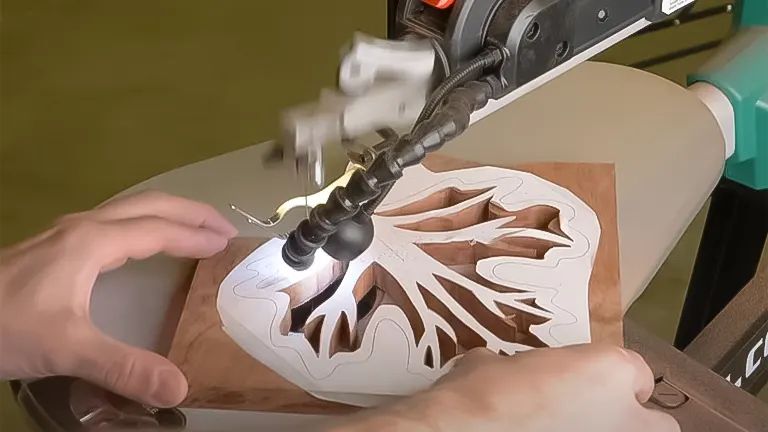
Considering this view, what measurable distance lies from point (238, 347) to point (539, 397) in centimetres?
19

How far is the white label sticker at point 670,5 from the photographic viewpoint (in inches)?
26.0

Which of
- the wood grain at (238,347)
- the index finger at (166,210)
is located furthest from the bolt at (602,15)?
the index finger at (166,210)

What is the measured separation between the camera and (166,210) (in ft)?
2.28

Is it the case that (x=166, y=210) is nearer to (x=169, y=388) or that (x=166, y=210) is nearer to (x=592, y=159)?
(x=169, y=388)

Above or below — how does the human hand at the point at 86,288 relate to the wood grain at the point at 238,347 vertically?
above

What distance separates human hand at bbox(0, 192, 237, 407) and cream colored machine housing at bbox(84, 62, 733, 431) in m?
0.03

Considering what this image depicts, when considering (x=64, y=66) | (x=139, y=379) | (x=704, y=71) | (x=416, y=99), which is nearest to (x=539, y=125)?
(x=704, y=71)

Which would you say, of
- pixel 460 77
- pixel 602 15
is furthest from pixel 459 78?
pixel 602 15

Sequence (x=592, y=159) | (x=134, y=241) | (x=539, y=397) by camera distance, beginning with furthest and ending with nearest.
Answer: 1. (x=592, y=159)
2. (x=134, y=241)
3. (x=539, y=397)

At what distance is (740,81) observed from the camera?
0.83 m

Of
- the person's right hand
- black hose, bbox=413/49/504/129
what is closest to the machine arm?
black hose, bbox=413/49/504/129

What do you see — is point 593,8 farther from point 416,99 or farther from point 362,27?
Result: point 362,27

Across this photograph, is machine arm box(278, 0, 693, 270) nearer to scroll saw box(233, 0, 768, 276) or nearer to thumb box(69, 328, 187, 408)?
scroll saw box(233, 0, 768, 276)

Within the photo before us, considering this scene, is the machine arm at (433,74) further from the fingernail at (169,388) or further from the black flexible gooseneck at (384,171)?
the fingernail at (169,388)
